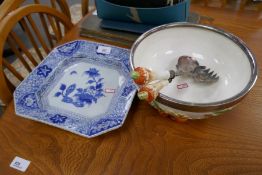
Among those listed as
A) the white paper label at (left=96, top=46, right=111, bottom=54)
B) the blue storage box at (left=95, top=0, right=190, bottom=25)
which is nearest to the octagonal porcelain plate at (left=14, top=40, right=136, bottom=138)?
the white paper label at (left=96, top=46, right=111, bottom=54)

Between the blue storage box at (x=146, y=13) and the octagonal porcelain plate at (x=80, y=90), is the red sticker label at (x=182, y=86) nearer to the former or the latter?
the octagonal porcelain plate at (x=80, y=90)

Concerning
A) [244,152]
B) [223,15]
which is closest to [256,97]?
[244,152]

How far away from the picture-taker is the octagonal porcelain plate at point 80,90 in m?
0.56

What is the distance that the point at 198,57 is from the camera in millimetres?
674

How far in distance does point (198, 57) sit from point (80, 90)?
32 cm

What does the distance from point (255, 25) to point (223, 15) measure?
11 cm

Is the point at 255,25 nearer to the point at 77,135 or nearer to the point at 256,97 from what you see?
the point at 256,97

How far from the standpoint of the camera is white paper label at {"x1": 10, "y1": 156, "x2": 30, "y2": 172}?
513 millimetres

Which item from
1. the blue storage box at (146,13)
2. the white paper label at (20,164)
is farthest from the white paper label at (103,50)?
the white paper label at (20,164)

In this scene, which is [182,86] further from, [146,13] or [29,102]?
[29,102]

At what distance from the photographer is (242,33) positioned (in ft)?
2.54

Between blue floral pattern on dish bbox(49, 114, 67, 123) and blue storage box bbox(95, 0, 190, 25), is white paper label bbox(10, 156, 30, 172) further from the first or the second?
blue storage box bbox(95, 0, 190, 25)

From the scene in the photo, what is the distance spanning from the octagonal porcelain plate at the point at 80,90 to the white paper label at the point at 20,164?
0.30 ft

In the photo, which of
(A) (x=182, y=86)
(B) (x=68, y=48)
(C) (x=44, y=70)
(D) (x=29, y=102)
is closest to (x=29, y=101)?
(D) (x=29, y=102)
